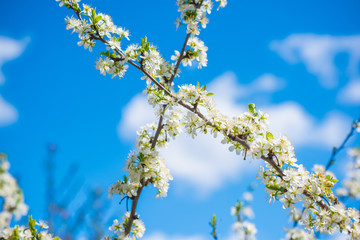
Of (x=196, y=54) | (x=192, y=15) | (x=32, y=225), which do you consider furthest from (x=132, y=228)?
(x=192, y=15)

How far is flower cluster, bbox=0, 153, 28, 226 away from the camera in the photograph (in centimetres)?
322

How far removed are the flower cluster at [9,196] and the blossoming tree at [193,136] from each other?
0.17 feet

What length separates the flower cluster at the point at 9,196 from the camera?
3225mm

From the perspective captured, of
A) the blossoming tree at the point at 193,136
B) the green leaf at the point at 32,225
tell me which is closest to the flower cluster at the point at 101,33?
the blossoming tree at the point at 193,136

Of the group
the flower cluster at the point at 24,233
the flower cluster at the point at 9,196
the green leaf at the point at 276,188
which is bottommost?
the flower cluster at the point at 24,233

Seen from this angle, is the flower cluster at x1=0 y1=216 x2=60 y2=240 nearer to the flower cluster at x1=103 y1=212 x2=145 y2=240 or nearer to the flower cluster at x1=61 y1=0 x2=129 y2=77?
the flower cluster at x1=103 y1=212 x2=145 y2=240

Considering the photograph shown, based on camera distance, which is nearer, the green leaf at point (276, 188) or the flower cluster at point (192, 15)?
the green leaf at point (276, 188)

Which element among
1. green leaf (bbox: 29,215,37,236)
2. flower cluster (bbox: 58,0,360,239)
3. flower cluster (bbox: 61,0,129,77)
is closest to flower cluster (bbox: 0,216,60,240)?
green leaf (bbox: 29,215,37,236)

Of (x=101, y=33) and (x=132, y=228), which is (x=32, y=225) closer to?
(x=132, y=228)

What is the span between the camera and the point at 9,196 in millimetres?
3311

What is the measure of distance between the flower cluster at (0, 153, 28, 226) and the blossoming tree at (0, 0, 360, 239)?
0.17ft

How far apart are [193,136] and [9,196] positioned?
7.77 feet

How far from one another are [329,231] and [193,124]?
4.94 ft

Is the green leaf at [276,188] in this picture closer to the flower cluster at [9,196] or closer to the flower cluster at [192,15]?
the flower cluster at [192,15]
